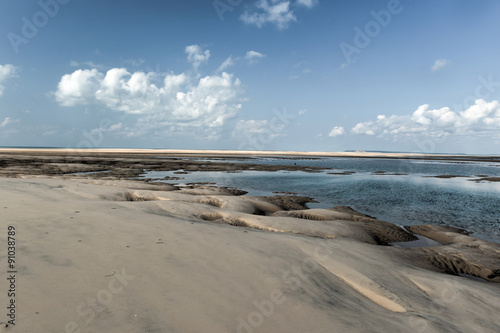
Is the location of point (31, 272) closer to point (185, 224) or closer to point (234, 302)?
point (234, 302)

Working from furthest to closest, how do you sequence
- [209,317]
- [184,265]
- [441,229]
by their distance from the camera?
[441,229], [184,265], [209,317]

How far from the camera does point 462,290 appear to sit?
6.77 meters

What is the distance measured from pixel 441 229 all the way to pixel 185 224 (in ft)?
45.6

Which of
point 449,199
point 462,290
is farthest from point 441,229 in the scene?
point 449,199

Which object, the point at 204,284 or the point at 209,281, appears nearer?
the point at 204,284

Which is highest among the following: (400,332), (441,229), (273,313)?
(273,313)

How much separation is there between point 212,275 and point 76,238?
3.44 meters

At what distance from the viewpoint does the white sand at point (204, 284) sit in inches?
138

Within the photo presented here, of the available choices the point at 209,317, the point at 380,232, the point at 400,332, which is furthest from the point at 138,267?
the point at 380,232

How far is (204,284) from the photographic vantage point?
4504mm

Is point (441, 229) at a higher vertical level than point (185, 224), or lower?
lower

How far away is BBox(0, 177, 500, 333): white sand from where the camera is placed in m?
3.51

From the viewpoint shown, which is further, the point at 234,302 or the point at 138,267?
the point at 138,267

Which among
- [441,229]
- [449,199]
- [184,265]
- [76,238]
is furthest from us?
[449,199]
